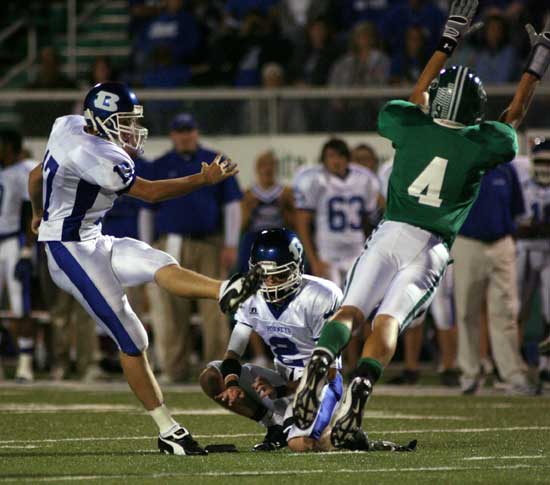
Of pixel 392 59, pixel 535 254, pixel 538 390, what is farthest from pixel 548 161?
pixel 392 59

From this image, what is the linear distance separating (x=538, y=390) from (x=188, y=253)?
10.3 feet

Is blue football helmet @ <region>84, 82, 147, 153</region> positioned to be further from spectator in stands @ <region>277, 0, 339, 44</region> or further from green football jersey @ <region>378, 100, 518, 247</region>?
spectator in stands @ <region>277, 0, 339, 44</region>

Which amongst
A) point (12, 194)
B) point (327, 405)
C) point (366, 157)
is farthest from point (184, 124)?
point (327, 405)

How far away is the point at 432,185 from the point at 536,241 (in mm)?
5056

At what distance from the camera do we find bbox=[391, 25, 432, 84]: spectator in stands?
13.1 m

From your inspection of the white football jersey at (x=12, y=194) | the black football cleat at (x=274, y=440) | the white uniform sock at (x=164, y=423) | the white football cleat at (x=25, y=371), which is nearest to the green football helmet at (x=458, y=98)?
the black football cleat at (x=274, y=440)

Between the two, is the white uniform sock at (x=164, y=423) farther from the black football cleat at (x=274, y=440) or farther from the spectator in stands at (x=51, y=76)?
the spectator in stands at (x=51, y=76)

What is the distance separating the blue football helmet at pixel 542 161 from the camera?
434 inches

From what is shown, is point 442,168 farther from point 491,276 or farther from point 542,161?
point 542,161

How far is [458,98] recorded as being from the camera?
6516mm

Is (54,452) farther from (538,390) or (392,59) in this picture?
(392,59)

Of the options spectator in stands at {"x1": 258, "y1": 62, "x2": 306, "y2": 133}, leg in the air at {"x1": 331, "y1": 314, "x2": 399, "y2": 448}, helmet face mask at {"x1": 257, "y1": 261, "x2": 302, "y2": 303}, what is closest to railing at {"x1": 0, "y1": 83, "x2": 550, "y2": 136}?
spectator in stands at {"x1": 258, "y1": 62, "x2": 306, "y2": 133}

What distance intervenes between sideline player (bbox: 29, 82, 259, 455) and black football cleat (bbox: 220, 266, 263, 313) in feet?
1.16

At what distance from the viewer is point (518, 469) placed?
6.01m
